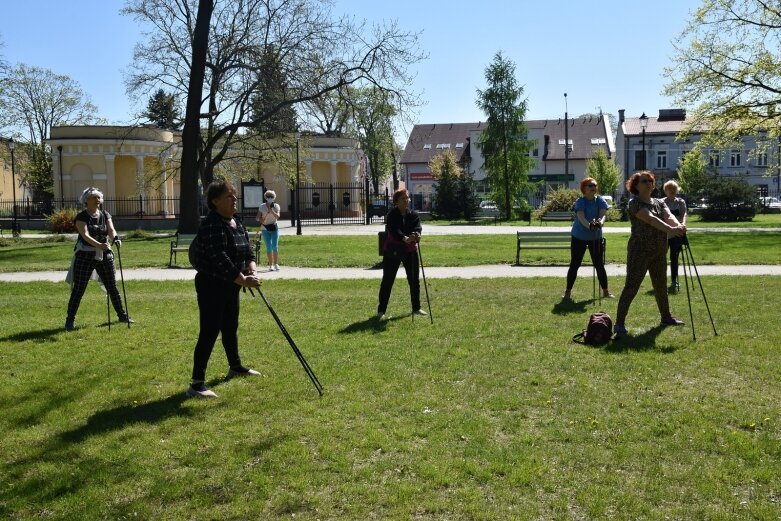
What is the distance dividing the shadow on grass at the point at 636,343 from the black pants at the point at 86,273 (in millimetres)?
5985

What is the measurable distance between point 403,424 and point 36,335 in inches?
222

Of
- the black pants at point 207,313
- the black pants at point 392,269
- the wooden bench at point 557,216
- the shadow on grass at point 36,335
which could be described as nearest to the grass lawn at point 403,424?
the shadow on grass at point 36,335

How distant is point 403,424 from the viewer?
5.36 metres

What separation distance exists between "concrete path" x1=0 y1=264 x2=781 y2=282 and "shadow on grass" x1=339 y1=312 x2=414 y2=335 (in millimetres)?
4927

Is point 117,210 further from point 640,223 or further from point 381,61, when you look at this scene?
point 640,223

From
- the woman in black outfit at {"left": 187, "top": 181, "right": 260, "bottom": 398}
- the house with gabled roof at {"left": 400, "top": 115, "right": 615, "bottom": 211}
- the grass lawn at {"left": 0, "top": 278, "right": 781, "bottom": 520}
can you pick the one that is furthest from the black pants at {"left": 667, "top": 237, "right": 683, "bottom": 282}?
the house with gabled roof at {"left": 400, "top": 115, "right": 615, "bottom": 211}

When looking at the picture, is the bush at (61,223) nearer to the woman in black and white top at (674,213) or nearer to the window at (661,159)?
the woman in black and white top at (674,213)

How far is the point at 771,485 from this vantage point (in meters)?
4.20

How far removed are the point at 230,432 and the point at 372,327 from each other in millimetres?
4016

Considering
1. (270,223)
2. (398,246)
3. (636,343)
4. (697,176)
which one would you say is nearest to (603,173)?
(697,176)

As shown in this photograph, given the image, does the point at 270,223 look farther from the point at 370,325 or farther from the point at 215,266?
the point at 215,266

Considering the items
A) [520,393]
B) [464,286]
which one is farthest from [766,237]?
[520,393]

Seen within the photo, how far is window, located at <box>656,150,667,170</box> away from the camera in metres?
72.2

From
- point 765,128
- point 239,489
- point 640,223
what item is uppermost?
point 765,128
